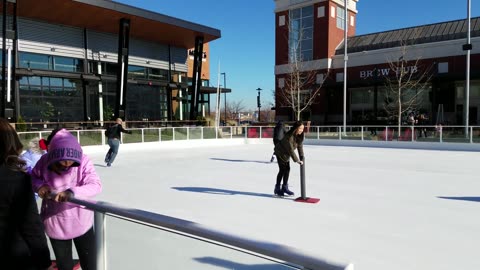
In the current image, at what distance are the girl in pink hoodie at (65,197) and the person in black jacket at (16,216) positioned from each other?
402 mm

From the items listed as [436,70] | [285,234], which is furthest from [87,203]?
[436,70]

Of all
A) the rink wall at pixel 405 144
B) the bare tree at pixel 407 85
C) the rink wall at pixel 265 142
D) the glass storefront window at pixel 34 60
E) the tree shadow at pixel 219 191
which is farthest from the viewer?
the bare tree at pixel 407 85

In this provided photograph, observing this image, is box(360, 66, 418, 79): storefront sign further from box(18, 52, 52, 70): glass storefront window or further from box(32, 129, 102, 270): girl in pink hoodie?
box(32, 129, 102, 270): girl in pink hoodie

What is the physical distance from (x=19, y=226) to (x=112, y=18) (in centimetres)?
2582

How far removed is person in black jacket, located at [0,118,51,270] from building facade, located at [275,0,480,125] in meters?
29.3

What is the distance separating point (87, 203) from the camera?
2.50 meters

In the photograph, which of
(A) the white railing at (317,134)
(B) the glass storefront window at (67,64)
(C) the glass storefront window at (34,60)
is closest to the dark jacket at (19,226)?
(A) the white railing at (317,134)

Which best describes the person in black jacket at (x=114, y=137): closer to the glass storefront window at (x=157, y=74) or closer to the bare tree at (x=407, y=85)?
the glass storefront window at (x=157, y=74)

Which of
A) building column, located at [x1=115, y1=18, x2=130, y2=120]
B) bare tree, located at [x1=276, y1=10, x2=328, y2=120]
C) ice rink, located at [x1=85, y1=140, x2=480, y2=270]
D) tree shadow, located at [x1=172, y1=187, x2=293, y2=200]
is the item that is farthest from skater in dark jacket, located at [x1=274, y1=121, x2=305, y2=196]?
bare tree, located at [x1=276, y1=10, x2=328, y2=120]

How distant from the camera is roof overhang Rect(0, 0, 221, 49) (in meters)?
22.7

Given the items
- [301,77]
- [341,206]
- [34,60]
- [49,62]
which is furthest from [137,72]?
[341,206]

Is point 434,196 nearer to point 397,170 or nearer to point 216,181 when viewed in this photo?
point 397,170

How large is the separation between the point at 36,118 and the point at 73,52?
531cm

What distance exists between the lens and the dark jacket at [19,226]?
199 cm
